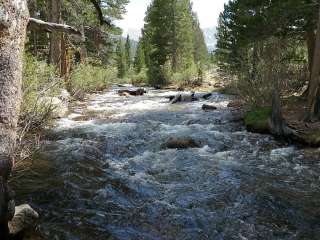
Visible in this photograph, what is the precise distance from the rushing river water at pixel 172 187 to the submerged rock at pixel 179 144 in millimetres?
242

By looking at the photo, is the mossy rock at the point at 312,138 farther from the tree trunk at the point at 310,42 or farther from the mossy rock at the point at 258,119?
the tree trunk at the point at 310,42

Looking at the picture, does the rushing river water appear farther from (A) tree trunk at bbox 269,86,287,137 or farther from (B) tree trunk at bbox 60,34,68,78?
(B) tree trunk at bbox 60,34,68,78

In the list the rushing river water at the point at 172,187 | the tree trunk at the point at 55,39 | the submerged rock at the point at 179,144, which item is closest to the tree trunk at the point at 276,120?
the rushing river water at the point at 172,187

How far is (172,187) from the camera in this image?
8047mm

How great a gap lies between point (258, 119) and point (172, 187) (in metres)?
6.80

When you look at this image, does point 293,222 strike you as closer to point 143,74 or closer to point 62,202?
point 62,202

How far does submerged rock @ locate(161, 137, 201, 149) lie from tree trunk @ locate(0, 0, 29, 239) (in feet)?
23.5

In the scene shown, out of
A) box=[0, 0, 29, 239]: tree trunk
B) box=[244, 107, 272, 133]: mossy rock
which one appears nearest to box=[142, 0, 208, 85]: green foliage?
box=[244, 107, 272, 133]: mossy rock

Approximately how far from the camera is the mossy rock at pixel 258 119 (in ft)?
43.8

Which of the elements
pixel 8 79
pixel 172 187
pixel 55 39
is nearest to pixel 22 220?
pixel 8 79

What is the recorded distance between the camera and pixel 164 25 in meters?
47.1

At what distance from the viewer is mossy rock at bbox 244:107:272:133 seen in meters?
13.4

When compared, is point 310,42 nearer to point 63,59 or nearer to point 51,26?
point 63,59

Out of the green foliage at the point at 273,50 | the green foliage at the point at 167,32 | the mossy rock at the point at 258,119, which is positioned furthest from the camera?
the green foliage at the point at 167,32
